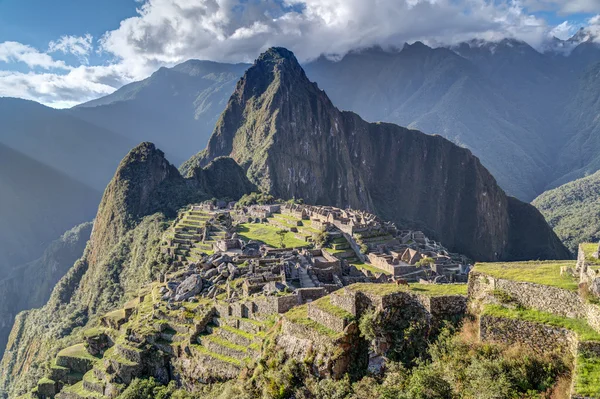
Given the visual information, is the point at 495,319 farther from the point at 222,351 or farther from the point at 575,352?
the point at 222,351

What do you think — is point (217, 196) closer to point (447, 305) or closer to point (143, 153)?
point (143, 153)

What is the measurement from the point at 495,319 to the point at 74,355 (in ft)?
97.5

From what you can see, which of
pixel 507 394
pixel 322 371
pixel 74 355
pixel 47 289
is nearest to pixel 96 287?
pixel 74 355

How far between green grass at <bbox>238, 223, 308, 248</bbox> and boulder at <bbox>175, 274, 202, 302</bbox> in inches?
960

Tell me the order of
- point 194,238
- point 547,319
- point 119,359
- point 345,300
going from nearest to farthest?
point 547,319, point 345,300, point 119,359, point 194,238

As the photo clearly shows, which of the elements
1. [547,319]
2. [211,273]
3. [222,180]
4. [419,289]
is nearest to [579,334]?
[547,319]

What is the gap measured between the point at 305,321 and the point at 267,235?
46.6m

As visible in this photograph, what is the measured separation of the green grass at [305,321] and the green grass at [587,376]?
280 inches

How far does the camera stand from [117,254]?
88.7 m

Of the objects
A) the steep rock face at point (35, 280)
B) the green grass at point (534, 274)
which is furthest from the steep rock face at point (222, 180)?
the green grass at point (534, 274)

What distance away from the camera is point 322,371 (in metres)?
14.9

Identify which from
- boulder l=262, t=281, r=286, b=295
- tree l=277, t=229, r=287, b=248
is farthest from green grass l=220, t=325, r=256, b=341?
tree l=277, t=229, r=287, b=248

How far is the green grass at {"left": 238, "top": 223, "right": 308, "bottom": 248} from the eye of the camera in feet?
186

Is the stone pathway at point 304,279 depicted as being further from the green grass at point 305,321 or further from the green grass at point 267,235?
the green grass at point 267,235
